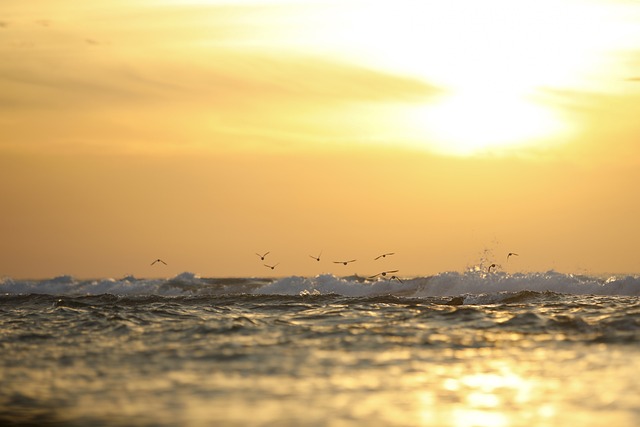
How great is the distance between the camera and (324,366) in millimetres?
18844

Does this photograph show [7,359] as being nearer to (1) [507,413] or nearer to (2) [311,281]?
(1) [507,413]

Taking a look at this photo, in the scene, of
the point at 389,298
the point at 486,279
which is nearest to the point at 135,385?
the point at 389,298

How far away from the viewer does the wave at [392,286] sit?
50.1 metres

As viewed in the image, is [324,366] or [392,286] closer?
[324,366]

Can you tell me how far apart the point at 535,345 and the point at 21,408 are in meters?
12.3

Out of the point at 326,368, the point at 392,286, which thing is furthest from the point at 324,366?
the point at 392,286

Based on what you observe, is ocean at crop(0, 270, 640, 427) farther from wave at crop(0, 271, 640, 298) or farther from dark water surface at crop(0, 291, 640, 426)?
wave at crop(0, 271, 640, 298)

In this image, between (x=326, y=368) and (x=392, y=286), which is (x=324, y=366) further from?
(x=392, y=286)

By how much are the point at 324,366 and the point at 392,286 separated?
42.7m

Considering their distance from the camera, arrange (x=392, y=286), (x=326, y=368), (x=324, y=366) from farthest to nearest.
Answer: (x=392, y=286) → (x=324, y=366) → (x=326, y=368)

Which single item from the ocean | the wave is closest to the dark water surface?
the ocean

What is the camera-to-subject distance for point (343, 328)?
85.8 feet

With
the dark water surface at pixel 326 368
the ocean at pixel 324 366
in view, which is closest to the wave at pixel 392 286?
the ocean at pixel 324 366

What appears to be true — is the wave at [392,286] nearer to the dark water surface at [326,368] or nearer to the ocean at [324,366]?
the ocean at [324,366]
